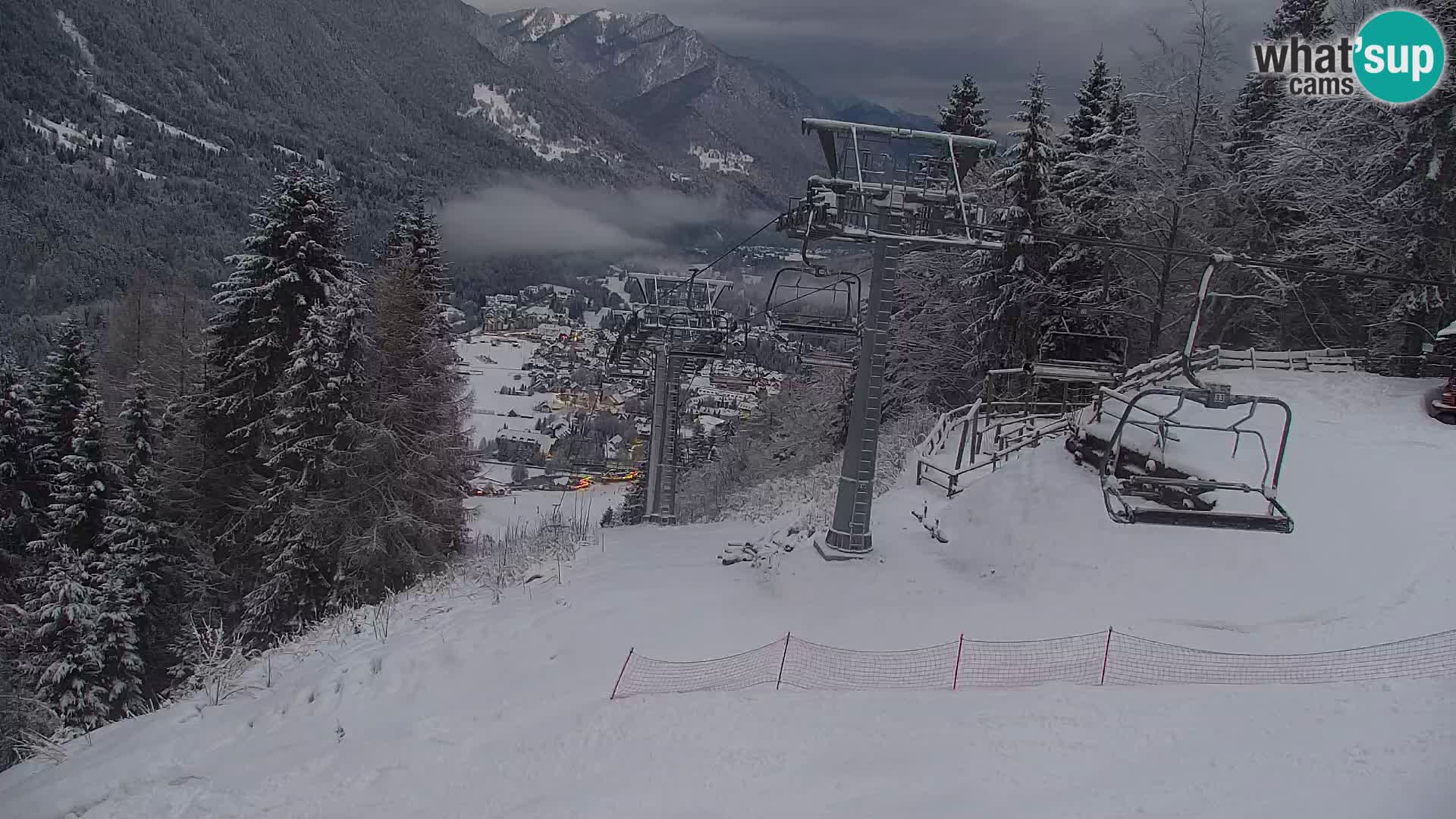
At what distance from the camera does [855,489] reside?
14883 mm

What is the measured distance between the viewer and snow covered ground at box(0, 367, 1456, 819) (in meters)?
8.23

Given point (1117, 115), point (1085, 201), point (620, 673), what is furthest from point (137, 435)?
point (1117, 115)

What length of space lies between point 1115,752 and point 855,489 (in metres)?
6.77

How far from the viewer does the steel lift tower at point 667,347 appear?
68.8 ft

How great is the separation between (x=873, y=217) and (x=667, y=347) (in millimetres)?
8017

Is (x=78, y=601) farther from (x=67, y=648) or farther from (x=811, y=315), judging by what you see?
(x=811, y=315)

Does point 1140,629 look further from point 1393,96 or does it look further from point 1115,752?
point 1393,96

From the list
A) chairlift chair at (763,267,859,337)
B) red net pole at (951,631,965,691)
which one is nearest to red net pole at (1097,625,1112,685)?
red net pole at (951,631,965,691)

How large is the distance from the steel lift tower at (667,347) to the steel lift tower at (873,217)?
6.41 m

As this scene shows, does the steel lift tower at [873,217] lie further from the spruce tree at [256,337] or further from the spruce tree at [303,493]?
the spruce tree at [256,337]

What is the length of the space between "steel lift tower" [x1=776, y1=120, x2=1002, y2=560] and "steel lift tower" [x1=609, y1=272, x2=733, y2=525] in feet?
21.0

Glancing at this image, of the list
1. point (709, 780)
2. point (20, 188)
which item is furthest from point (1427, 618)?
point (20, 188)

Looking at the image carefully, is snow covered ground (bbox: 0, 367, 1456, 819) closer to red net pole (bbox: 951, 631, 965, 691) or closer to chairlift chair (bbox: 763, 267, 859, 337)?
red net pole (bbox: 951, 631, 965, 691)

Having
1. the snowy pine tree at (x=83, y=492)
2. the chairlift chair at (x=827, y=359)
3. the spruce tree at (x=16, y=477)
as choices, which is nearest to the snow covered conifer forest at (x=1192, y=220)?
the chairlift chair at (x=827, y=359)
